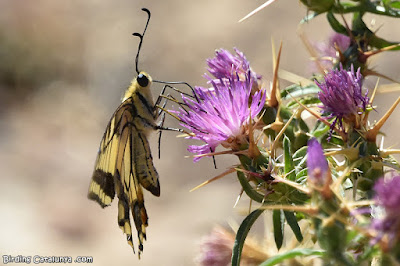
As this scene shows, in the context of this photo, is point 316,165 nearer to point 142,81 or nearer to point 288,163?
point 288,163

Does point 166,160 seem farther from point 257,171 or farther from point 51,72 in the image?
point 257,171

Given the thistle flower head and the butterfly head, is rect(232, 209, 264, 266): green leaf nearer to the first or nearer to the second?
the thistle flower head

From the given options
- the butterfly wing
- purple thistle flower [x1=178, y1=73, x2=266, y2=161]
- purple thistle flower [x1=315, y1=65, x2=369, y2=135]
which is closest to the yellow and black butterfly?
the butterfly wing

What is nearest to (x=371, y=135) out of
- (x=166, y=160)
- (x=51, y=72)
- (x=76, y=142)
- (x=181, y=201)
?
(x=181, y=201)

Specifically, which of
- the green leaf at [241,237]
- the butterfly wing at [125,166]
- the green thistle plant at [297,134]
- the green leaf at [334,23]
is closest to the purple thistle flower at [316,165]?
the green thistle plant at [297,134]

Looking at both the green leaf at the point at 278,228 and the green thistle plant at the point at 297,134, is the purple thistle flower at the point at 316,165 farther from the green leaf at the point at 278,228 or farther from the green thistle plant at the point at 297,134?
the green leaf at the point at 278,228
